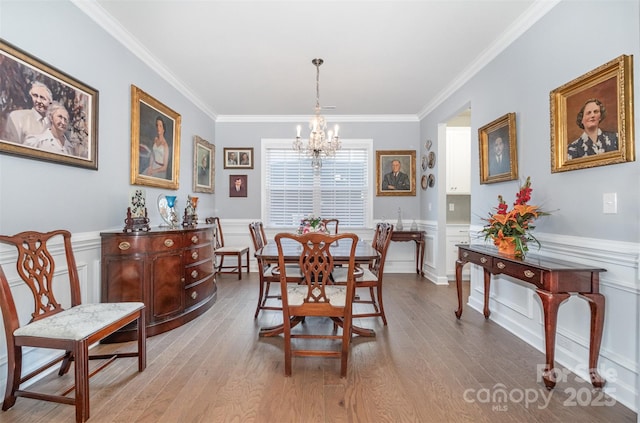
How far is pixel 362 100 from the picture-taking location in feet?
14.9

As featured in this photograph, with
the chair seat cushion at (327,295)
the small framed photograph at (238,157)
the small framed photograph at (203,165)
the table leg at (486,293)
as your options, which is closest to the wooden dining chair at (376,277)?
the chair seat cushion at (327,295)

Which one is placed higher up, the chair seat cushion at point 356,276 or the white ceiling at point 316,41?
the white ceiling at point 316,41

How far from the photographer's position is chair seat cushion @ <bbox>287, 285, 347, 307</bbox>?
7.14 ft

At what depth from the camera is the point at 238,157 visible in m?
5.43

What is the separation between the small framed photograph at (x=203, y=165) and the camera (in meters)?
4.53

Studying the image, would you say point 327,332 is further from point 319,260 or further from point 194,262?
point 194,262

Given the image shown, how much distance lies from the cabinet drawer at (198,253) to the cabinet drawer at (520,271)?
2.77 m

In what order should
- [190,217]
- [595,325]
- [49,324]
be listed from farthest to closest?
[190,217], [595,325], [49,324]

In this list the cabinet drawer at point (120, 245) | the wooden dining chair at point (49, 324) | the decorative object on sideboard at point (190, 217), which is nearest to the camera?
the wooden dining chair at point (49, 324)

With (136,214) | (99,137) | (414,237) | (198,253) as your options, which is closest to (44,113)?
(99,137)

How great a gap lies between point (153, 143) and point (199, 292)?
5.70 feet

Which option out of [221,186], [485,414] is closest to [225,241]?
[221,186]

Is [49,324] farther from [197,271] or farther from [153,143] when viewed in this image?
[153,143]

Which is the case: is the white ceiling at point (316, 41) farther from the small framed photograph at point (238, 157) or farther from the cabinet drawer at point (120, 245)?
the cabinet drawer at point (120, 245)
